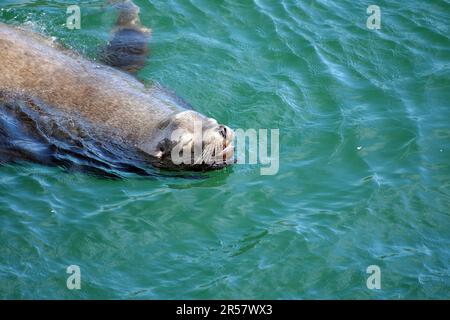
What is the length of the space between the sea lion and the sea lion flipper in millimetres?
393

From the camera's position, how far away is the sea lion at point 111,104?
900 cm

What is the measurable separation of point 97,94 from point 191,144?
1.74 m

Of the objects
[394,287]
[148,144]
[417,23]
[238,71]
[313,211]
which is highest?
[417,23]

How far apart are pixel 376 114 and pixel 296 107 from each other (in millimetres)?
1162

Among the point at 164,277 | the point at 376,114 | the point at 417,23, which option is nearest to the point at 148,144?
the point at 164,277

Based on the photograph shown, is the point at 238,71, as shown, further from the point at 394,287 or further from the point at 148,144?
the point at 394,287

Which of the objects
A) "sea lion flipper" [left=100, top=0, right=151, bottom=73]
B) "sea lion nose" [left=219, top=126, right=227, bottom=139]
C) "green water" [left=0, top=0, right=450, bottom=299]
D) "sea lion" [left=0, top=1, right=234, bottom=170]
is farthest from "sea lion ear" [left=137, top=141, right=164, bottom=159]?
"sea lion flipper" [left=100, top=0, right=151, bottom=73]

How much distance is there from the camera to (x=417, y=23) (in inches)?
490

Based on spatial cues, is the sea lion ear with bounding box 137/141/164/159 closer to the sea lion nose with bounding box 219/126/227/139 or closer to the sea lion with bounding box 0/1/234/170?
the sea lion with bounding box 0/1/234/170

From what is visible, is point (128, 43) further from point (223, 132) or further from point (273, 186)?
point (273, 186)

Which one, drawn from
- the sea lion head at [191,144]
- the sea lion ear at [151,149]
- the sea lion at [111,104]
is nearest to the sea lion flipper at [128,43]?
Result: the sea lion at [111,104]

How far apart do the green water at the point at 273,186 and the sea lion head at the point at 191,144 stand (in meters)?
0.28

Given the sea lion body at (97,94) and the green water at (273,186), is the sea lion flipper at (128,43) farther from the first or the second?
the sea lion body at (97,94)

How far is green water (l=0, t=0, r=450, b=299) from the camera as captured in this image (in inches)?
303
